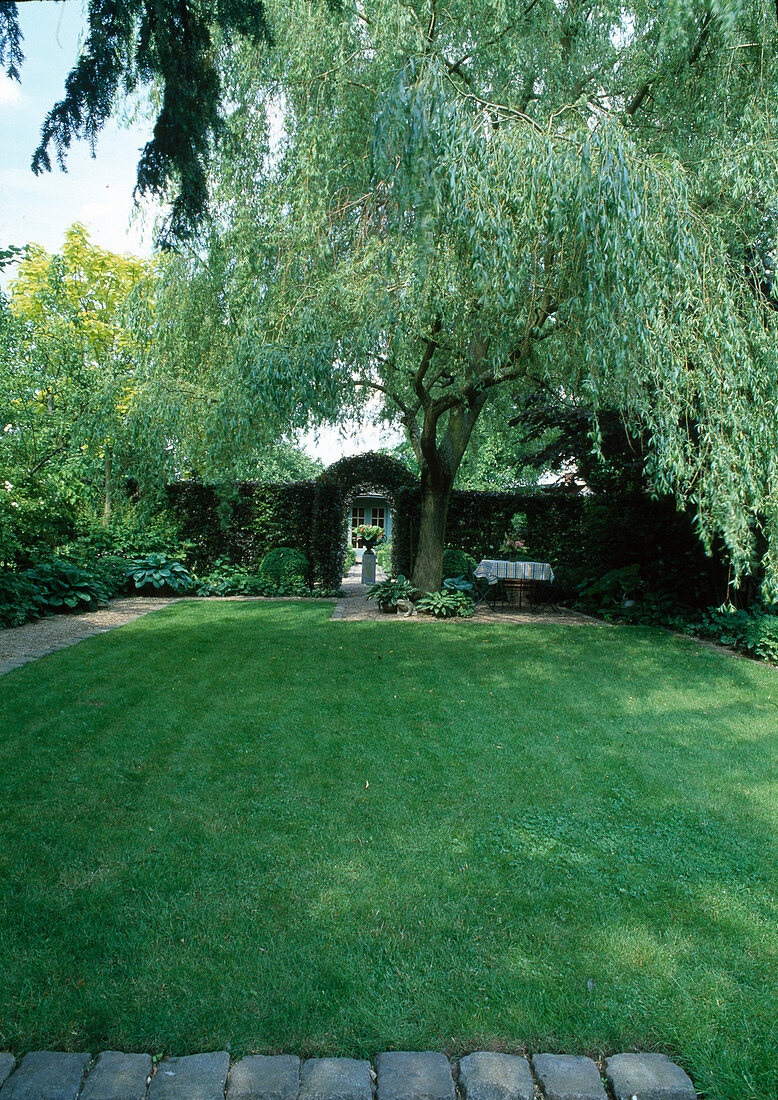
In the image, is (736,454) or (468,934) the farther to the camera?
(736,454)

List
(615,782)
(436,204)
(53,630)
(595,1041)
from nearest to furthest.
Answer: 1. (595,1041)
2. (615,782)
3. (436,204)
4. (53,630)

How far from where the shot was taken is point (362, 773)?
3.66m

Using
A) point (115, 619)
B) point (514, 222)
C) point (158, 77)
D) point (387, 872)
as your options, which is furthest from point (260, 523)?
point (387, 872)

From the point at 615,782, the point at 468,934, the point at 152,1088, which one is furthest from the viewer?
the point at 615,782

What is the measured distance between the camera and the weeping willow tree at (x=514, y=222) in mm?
4578

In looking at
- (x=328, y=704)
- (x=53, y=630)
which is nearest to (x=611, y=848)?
(x=328, y=704)

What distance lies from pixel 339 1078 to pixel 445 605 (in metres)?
8.04

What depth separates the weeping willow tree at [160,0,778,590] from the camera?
15.0 feet

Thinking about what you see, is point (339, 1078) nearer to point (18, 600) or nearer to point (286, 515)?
point (18, 600)

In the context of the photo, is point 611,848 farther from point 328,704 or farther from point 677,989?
point 328,704

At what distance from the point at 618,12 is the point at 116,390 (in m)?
6.56

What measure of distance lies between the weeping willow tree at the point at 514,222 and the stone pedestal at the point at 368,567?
19.3 ft

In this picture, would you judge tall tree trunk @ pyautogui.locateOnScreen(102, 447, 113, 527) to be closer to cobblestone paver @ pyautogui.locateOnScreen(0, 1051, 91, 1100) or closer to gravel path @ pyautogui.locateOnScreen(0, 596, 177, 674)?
gravel path @ pyautogui.locateOnScreen(0, 596, 177, 674)

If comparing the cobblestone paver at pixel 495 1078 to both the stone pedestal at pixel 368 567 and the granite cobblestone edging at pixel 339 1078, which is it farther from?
the stone pedestal at pixel 368 567
